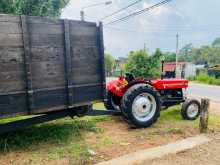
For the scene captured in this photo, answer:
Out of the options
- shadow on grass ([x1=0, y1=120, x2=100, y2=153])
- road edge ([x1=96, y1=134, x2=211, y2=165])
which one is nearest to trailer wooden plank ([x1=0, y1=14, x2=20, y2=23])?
shadow on grass ([x1=0, y1=120, x2=100, y2=153])

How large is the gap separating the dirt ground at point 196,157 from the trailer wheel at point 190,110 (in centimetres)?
193

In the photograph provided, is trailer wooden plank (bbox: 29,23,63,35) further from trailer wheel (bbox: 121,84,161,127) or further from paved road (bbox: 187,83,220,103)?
paved road (bbox: 187,83,220,103)

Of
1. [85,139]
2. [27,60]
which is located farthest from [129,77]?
[27,60]

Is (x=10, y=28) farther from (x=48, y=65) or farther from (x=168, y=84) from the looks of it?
(x=168, y=84)

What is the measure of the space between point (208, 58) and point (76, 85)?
7547 cm

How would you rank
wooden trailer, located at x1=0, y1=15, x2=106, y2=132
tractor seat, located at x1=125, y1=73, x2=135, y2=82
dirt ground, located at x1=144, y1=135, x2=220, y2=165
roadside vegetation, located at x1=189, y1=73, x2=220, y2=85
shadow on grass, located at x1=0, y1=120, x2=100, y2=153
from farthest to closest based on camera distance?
roadside vegetation, located at x1=189, y1=73, x2=220, y2=85
tractor seat, located at x1=125, y1=73, x2=135, y2=82
shadow on grass, located at x1=0, y1=120, x2=100, y2=153
dirt ground, located at x1=144, y1=135, x2=220, y2=165
wooden trailer, located at x1=0, y1=15, x2=106, y2=132

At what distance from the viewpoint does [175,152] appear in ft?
16.3

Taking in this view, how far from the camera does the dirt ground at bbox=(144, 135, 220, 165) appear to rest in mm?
4551

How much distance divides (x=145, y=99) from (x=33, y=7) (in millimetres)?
5013

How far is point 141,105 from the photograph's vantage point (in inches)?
254

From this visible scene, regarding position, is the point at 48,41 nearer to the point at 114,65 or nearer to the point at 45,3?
the point at 45,3

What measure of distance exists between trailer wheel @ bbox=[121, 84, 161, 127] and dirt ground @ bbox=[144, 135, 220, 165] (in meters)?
1.50

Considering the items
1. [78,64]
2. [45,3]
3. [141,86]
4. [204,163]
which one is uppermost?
[45,3]

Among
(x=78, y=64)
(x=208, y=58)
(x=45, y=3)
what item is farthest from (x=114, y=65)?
(x=78, y=64)
